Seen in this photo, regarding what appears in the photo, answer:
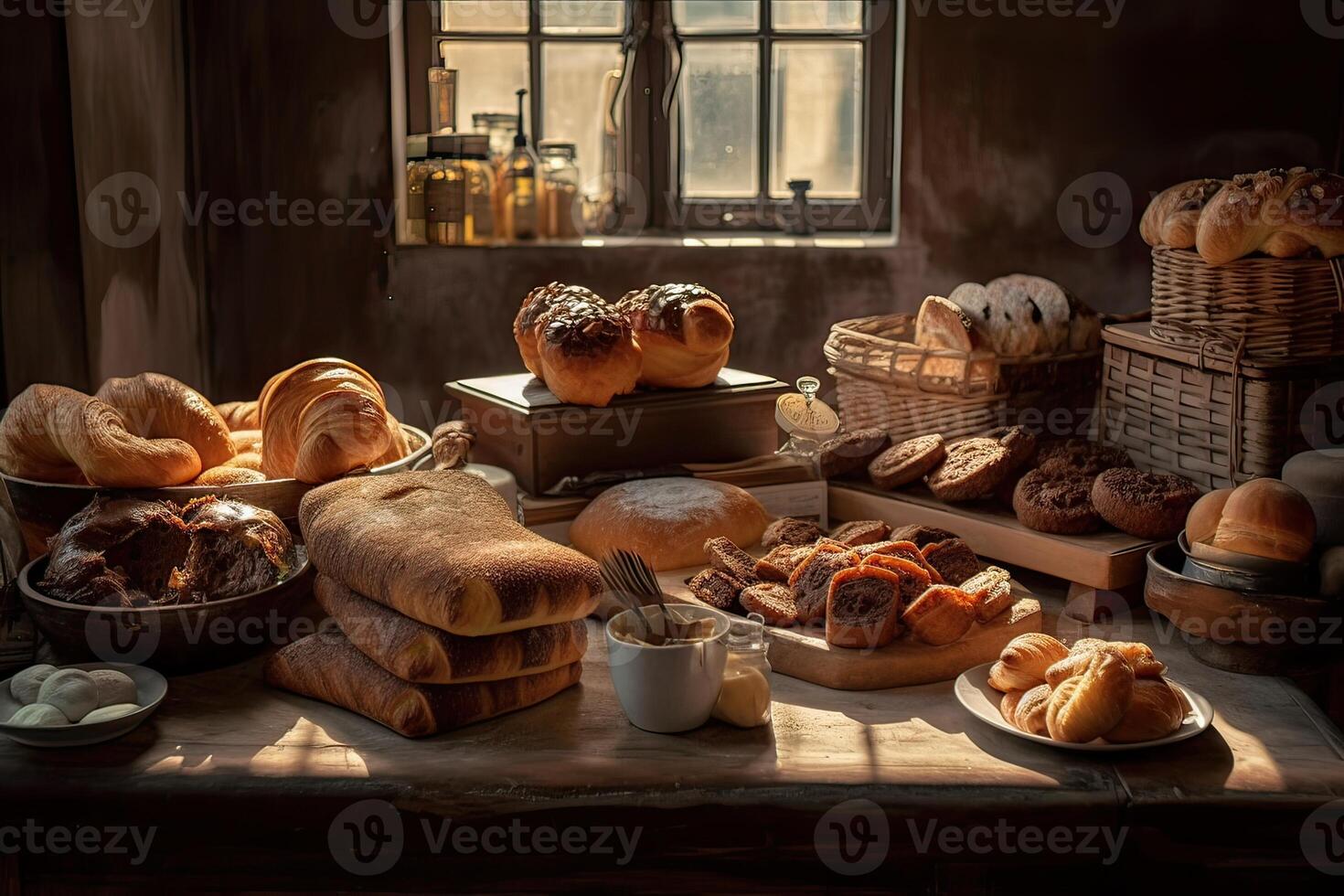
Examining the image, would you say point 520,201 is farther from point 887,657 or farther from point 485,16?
point 887,657

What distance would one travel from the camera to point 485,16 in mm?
3607

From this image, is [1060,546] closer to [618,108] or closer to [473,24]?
[618,108]

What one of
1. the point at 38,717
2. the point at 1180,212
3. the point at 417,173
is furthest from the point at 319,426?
the point at 417,173

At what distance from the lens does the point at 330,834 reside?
1.32 m

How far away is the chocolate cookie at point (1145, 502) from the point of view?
70.8 inches


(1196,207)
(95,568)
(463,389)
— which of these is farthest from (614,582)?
(1196,207)

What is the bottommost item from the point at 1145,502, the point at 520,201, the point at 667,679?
the point at 667,679

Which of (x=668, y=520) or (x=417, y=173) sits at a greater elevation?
(x=417, y=173)

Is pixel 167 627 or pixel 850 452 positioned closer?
pixel 167 627

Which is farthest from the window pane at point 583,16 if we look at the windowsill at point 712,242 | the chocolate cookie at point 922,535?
the chocolate cookie at point 922,535

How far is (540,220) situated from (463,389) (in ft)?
4.74

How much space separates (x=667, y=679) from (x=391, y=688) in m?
0.32

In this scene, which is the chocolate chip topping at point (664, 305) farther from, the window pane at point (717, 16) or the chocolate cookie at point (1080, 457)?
the window pane at point (717, 16)

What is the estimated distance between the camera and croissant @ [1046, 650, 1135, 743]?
1343 millimetres
